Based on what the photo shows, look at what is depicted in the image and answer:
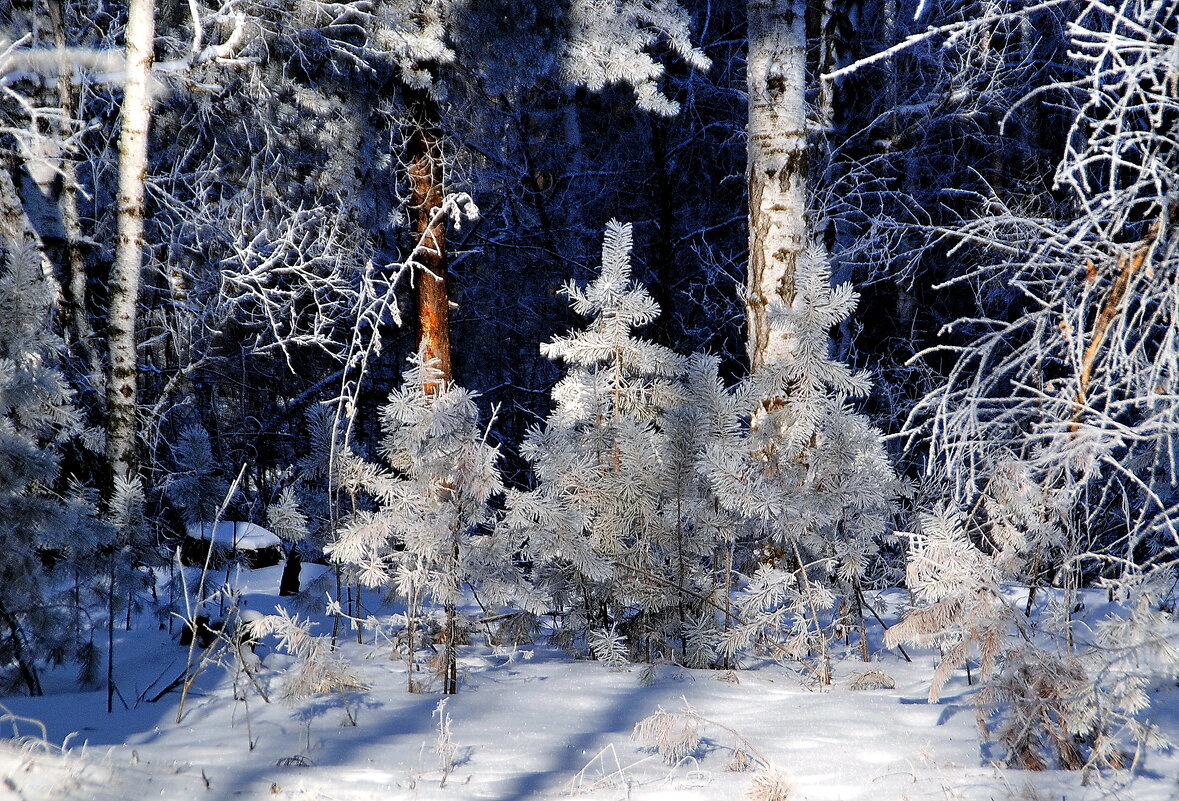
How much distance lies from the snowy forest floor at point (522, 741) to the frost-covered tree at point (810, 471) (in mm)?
435

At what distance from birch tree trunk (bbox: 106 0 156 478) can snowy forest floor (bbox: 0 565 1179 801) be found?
144cm

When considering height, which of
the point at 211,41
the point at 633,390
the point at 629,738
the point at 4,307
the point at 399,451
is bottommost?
the point at 629,738

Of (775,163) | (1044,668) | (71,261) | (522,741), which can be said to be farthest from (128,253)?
(1044,668)

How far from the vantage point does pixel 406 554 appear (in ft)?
15.2

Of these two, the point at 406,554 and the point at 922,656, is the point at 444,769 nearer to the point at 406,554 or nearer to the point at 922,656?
the point at 406,554

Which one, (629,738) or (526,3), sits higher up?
(526,3)

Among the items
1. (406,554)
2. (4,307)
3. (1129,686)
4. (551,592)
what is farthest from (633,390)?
(4,307)

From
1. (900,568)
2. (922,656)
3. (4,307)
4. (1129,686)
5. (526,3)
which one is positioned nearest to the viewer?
(1129,686)

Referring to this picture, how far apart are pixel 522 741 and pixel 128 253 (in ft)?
13.0

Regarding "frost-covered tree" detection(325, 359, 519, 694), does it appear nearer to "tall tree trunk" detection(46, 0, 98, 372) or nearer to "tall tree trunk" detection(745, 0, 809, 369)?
"tall tree trunk" detection(745, 0, 809, 369)

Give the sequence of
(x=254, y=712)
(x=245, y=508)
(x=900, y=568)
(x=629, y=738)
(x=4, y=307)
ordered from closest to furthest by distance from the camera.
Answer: (x=629, y=738), (x=254, y=712), (x=4, y=307), (x=900, y=568), (x=245, y=508)

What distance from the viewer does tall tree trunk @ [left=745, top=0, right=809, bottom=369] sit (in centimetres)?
563


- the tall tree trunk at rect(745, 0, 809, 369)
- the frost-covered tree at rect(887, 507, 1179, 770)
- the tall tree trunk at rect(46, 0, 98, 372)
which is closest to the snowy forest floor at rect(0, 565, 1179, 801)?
the frost-covered tree at rect(887, 507, 1179, 770)

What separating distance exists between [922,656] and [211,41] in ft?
25.8
